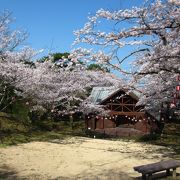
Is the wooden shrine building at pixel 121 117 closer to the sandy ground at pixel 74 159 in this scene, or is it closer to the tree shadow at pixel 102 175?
the sandy ground at pixel 74 159

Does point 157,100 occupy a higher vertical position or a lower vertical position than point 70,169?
higher

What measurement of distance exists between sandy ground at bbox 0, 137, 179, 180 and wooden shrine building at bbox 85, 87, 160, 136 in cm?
640

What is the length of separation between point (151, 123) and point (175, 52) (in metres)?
15.0

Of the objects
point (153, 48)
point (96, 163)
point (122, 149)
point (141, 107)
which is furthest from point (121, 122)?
point (153, 48)

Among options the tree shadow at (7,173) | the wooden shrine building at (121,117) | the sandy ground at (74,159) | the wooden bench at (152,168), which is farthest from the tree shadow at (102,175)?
the wooden shrine building at (121,117)

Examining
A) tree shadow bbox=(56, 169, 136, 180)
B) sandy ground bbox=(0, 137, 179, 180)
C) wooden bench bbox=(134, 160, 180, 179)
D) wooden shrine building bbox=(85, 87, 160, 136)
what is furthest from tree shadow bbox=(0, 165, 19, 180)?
wooden shrine building bbox=(85, 87, 160, 136)

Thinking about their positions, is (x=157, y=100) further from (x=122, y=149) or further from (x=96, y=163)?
(x=96, y=163)

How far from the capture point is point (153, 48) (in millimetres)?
11461

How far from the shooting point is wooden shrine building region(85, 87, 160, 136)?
83.3ft

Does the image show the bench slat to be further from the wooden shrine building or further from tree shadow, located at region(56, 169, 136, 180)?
the wooden shrine building

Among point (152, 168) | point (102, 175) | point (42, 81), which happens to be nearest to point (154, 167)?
point (152, 168)

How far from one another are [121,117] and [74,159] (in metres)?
13.7

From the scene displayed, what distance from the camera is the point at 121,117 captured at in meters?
27.4

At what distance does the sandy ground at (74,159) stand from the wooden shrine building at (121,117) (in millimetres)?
6402
